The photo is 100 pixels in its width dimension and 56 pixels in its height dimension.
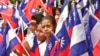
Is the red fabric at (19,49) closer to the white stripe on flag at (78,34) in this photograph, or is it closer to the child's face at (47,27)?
the child's face at (47,27)

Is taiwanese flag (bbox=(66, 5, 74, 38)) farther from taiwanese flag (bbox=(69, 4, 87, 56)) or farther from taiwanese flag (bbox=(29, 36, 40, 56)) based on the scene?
taiwanese flag (bbox=(29, 36, 40, 56))

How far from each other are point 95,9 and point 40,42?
110 cm

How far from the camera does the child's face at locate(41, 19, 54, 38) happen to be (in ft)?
23.4

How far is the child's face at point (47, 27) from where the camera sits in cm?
712

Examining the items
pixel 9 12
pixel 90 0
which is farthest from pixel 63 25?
pixel 9 12

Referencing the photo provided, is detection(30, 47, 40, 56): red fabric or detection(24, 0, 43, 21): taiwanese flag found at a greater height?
detection(24, 0, 43, 21): taiwanese flag

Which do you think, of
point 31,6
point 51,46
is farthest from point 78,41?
point 31,6

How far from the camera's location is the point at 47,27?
7176 mm

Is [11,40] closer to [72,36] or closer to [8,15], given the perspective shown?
[72,36]

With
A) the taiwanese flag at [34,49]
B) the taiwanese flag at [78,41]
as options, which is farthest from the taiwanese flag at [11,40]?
the taiwanese flag at [78,41]

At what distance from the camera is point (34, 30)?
8.16 metres

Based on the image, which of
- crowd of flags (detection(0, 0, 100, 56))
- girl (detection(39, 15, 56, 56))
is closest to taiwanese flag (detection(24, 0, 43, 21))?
crowd of flags (detection(0, 0, 100, 56))

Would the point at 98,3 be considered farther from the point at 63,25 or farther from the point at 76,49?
the point at 76,49

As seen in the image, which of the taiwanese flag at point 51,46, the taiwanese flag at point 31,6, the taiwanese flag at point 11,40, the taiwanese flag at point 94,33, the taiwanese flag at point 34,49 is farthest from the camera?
the taiwanese flag at point 31,6
